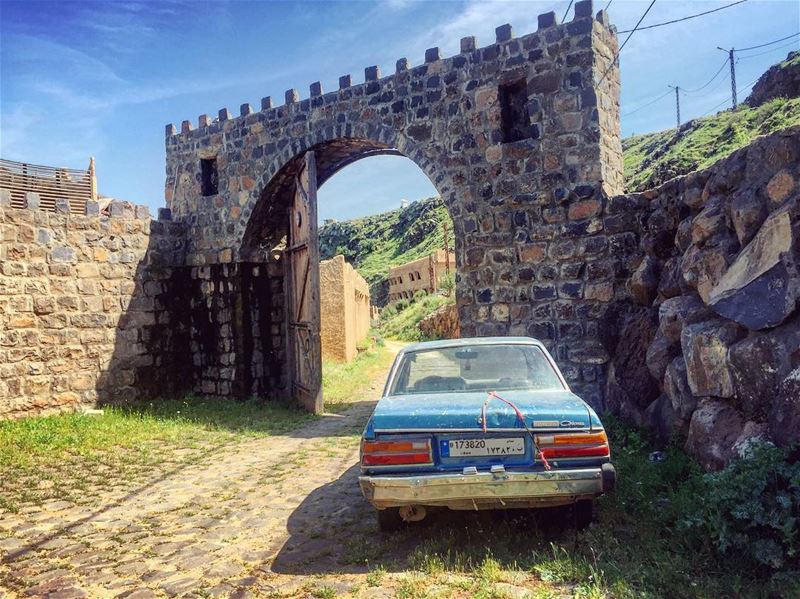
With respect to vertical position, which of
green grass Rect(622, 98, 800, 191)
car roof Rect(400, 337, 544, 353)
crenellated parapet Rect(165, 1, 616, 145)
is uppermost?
green grass Rect(622, 98, 800, 191)

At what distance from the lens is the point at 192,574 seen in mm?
3668

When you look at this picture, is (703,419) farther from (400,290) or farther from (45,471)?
(400,290)

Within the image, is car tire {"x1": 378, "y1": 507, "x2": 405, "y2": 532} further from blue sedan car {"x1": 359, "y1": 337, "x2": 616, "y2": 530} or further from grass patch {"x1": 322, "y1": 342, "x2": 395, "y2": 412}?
grass patch {"x1": 322, "y1": 342, "x2": 395, "y2": 412}

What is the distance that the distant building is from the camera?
34.9 m

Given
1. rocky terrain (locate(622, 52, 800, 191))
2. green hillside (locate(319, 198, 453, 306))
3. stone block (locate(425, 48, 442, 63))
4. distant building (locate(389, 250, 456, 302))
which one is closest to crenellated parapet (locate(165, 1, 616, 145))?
stone block (locate(425, 48, 442, 63))

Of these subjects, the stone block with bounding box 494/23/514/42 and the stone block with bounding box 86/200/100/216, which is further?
the stone block with bounding box 86/200/100/216

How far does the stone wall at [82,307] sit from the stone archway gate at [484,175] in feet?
2.42

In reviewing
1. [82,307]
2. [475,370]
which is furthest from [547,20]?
[82,307]

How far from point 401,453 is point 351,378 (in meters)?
10.5

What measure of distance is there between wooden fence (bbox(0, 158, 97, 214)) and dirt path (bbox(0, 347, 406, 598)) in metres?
12.4

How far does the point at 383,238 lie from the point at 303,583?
197 feet

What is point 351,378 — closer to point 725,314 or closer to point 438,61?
point 438,61

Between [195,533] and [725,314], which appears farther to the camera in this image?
[725,314]

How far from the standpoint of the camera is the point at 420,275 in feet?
118
